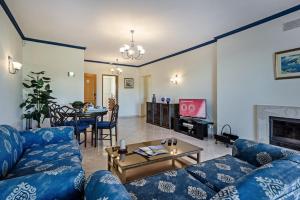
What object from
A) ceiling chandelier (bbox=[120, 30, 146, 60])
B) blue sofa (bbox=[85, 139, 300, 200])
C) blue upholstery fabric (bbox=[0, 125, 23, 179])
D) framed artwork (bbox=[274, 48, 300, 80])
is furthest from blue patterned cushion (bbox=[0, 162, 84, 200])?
framed artwork (bbox=[274, 48, 300, 80])

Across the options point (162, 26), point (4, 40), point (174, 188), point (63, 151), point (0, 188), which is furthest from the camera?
point (162, 26)

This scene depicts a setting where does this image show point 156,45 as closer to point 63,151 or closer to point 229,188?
point 63,151

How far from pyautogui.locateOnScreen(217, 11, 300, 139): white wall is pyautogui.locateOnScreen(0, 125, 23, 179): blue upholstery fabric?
3925 mm

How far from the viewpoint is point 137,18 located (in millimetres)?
3145

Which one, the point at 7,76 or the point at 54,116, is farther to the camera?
the point at 54,116

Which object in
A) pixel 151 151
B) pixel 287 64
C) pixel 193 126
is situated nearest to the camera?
pixel 151 151

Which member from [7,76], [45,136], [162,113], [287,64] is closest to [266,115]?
[287,64]

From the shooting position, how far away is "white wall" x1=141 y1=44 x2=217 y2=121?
Answer: 4.63 metres

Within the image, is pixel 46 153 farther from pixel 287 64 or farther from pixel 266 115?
pixel 287 64

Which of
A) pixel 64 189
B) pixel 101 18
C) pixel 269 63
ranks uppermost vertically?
pixel 101 18

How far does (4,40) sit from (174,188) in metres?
3.57

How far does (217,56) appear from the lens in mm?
4176

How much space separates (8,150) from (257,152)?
2428mm

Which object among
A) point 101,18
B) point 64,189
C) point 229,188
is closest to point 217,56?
point 101,18
